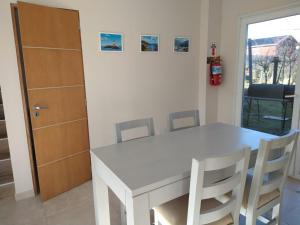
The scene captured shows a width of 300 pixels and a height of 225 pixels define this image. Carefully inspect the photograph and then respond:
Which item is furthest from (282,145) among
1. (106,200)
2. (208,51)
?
(208,51)

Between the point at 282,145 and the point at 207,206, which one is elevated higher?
the point at 282,145

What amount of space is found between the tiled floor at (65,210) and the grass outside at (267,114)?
0.82m

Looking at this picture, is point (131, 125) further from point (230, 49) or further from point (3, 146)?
point (230, 49)

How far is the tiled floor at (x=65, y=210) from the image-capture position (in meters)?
2.05

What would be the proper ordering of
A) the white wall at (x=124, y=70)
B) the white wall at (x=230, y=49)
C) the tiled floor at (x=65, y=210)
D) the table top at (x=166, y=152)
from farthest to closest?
the white wall at (x=230, y=49)
the white wall at (x=124, y=70)
the tiled floor at (x=65, y=210)
the table top at (x=166, y=152)

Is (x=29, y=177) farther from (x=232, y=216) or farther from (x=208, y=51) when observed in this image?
(x=208, y=51)

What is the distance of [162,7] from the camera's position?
312cm

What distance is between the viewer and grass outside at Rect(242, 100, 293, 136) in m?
2.92

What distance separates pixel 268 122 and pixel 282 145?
1.94m

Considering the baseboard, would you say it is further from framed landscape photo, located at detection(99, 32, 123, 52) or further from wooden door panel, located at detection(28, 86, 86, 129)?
framed landscape photo, located at detection(99, 32, 123, 52)

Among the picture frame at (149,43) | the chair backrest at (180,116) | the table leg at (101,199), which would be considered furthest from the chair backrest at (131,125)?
the picture frame at (149,43)

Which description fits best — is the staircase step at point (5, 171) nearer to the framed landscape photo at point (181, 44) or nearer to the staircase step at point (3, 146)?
the staircase step at point (3, 146)

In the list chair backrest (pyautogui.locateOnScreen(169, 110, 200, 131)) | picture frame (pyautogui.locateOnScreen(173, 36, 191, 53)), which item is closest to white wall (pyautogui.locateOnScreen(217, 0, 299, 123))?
picture frame (pyautogui.locateOnScreen(173, 36, 191, 53))

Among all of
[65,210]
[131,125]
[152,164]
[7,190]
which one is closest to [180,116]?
[131,125]
